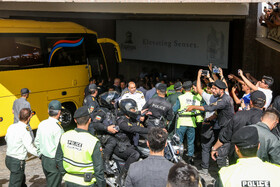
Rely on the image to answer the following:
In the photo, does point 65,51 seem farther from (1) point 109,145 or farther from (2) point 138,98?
(1) point 109,145

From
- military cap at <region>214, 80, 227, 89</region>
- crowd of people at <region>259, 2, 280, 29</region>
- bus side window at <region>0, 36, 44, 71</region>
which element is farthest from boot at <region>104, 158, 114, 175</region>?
crowd of people at <region>259, 2, 280, 29</region>

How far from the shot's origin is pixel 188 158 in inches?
320

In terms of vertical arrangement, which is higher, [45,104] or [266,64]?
[266,64]

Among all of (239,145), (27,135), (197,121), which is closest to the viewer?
(239,145)

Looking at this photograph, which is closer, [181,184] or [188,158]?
[181,184]

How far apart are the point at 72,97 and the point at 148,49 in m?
7.07

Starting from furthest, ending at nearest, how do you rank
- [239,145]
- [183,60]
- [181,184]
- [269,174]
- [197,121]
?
[183,60], [197,121], [239,145], [269,174], [181,184]

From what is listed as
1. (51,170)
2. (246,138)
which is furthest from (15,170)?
(246,138)

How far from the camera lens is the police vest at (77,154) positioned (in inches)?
178

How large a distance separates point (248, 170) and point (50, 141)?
11.0 ft

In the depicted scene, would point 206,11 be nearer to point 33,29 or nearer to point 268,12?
point 268,12

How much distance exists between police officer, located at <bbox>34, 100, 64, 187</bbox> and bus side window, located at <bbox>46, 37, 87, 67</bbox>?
5.45 metres

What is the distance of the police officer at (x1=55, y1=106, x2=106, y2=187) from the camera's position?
452 cm

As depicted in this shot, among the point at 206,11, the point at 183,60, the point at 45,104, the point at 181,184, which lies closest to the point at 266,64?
the point at 206,11
